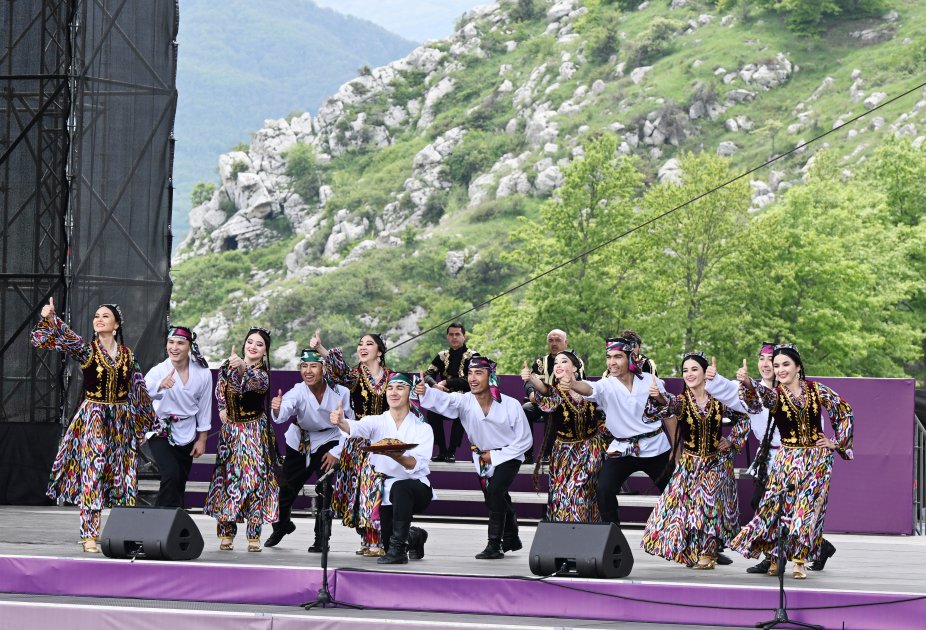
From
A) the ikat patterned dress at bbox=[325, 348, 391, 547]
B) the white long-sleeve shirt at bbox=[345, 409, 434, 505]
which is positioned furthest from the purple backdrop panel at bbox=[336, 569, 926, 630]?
the ikat patterned dress at bbox=[325, 348, 391, 547]

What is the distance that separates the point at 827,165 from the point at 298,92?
371 feet

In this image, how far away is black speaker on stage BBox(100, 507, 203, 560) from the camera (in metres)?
8.20

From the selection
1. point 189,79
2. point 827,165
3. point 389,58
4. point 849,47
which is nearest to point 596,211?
point 827,165

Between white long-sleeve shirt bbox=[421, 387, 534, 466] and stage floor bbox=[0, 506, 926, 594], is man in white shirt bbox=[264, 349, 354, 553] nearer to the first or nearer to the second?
stage floor bbox=[0, 506, 926, 594]

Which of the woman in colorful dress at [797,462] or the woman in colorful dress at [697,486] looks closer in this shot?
the woman in colorful dress at [797,462]

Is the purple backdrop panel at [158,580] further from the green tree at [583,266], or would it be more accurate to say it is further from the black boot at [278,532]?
the green tree at [583,266]

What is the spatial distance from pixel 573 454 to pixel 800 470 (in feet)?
5.94

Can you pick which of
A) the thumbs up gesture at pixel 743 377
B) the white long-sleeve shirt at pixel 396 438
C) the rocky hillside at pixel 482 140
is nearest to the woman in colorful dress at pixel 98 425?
the white long-sleeve shirt at pixel 396 438

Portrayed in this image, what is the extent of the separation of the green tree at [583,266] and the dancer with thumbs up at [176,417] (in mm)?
30743

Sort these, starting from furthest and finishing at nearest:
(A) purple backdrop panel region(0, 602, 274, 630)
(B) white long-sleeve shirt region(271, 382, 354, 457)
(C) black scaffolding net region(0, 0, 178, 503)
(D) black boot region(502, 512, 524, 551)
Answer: (C) black scaffolding net region(0, 0, 178, 503), (D) black boot region(502, 512, 524, 551), (B) white long-sleeve shirt region(271, 382, 354, 457), (A) purple backdrop panel region(0, 602, 274, 630)

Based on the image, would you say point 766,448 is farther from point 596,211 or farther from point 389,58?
point 389,58

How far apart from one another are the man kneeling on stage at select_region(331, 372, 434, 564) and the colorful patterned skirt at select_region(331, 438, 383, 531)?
7 centimetres

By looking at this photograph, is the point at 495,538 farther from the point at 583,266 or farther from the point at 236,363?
the point at 583,266

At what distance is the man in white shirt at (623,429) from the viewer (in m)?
9.46
